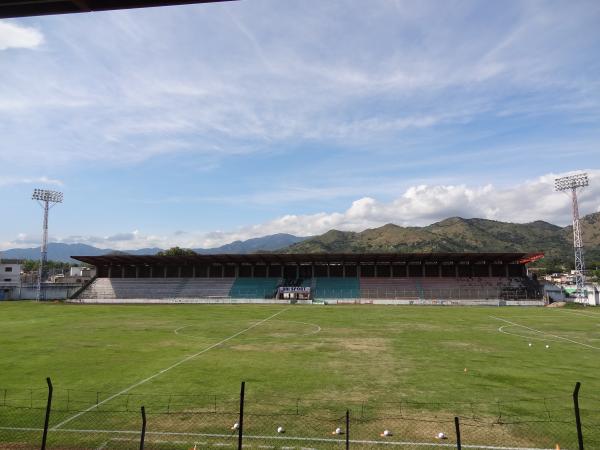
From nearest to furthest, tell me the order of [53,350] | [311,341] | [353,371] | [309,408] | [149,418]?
1. [149,418]
2. [309,408]
3. [353,371]
4. [53,350]
5. [311,341]

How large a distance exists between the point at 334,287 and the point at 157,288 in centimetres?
4310

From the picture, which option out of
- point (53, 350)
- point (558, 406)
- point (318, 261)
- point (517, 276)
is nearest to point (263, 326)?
point (53, 350)

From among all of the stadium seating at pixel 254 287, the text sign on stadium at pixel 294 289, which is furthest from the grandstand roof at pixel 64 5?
the stadium seating at pixel 254 287

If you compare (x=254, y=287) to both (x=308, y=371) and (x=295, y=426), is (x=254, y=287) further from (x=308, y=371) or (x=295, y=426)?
(x=295, y=426)

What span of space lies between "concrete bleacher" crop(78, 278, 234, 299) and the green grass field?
5054 centimetres

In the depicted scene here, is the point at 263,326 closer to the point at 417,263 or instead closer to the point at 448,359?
the point at 448,359

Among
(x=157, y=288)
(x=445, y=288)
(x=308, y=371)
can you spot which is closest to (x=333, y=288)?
(x=445, y=288)

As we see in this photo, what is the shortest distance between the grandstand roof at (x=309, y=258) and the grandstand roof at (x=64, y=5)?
82562 mm

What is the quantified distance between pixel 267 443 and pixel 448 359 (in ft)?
60.6

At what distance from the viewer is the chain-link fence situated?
14.6 m

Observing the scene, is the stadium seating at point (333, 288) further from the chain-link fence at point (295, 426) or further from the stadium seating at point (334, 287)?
the chain-link fence at point (295, 426)

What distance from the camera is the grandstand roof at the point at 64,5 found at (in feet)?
29.5

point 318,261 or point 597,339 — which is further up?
point 318,261

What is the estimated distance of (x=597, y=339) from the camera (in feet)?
125
